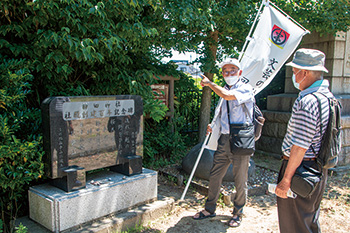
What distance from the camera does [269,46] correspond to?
4328 mm

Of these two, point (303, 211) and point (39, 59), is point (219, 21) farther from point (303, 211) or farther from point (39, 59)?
point (303, 211)

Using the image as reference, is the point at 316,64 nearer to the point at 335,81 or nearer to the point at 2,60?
the point at 2,60

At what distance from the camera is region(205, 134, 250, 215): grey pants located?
3.69m

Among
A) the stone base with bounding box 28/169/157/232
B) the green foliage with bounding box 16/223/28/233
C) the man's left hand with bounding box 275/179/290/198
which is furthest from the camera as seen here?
the stone base with bounding box 28/169/157/232

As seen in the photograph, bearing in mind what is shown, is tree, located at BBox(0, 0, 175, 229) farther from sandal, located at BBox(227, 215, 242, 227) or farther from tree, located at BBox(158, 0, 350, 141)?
sandal, located at BBox(227, 215, 242, 227)

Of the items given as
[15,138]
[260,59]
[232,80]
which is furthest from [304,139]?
[15,138]

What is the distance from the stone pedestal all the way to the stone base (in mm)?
3991

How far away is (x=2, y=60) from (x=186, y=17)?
2502 mm

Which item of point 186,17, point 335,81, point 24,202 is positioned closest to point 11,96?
point 24,202

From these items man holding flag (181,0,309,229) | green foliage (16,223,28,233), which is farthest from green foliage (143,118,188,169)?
green foliage (16,223,28,233)

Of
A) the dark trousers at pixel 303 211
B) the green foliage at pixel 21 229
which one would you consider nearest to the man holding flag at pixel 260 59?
the dark trousers at pixel 303 211

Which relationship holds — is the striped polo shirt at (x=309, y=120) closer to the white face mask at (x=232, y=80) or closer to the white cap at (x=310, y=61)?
the white cap at (x=310, y=61)

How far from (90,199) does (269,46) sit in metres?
3.19

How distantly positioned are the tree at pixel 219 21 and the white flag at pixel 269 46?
31.6 inches
